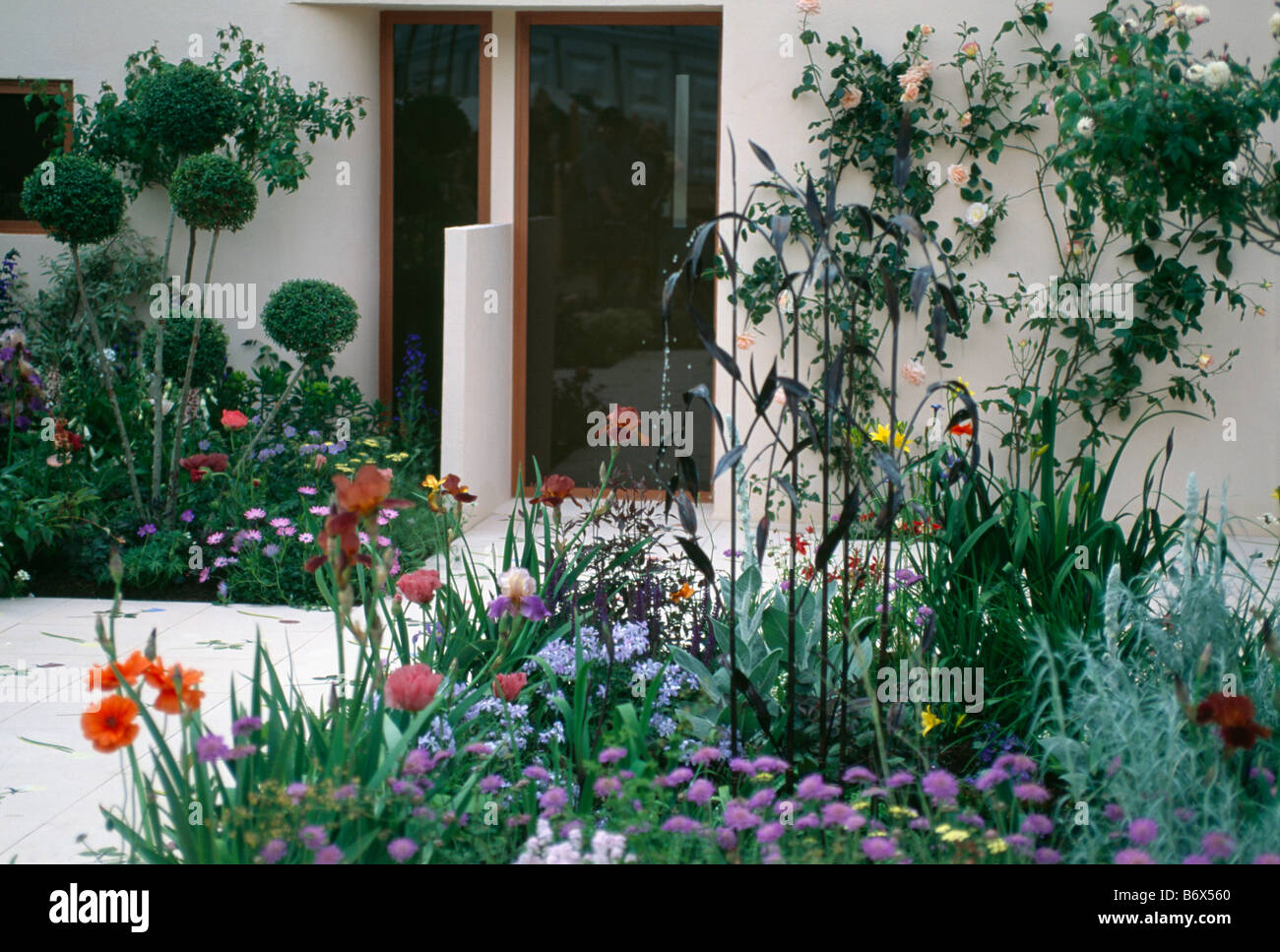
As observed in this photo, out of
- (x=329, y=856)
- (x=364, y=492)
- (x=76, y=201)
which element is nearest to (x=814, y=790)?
(x=329, y=856)

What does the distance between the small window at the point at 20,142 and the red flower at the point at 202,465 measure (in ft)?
10.3

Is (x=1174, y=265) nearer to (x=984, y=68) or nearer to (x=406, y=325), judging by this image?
(x=984, y=68)

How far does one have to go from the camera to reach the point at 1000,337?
7.01 meters

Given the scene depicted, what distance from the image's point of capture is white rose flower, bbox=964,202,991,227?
22.3ft

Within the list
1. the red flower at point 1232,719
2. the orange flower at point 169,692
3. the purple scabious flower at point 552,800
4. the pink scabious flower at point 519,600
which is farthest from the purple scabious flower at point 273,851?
the red flower at point 1232,719

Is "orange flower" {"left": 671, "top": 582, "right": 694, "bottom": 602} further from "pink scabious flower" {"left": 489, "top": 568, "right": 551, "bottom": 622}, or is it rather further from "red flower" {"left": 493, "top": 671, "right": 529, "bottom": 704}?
"red flower" {"left": 493, "top": 671, "right": 529, "bottom": 704}

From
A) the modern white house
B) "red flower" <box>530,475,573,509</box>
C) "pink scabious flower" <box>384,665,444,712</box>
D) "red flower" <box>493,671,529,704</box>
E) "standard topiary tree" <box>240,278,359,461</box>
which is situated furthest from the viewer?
the modern white house

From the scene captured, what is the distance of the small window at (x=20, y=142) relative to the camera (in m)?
7.48

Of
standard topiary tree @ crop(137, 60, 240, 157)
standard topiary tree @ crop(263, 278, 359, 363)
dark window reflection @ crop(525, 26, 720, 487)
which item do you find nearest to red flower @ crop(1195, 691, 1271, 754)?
standard topiary tree @ crop(263, 278, 359, 363)

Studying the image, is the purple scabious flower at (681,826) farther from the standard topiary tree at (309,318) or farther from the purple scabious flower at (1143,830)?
the standard topiary tree at (309,318)

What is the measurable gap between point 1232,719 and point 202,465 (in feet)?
14.1

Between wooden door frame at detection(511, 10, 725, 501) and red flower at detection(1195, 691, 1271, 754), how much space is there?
17.1 feet
